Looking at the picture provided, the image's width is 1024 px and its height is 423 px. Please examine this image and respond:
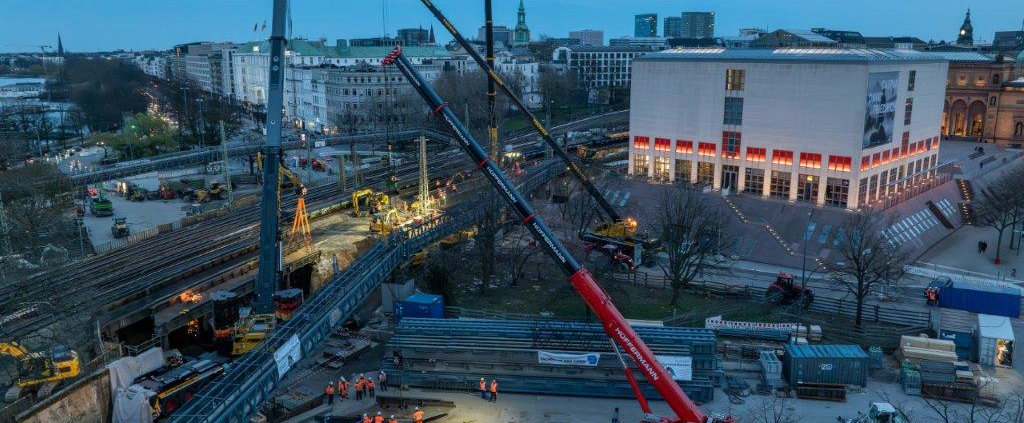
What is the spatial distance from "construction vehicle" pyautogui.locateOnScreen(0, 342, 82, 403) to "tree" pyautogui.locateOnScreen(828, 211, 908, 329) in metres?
30.3

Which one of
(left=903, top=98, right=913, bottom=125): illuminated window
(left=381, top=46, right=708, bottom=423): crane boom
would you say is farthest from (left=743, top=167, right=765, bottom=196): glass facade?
(left=381, top=46, right=708, bottom=423): crane boom

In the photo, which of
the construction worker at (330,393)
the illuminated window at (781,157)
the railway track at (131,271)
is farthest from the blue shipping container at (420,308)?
the illuminated window at (781,157)

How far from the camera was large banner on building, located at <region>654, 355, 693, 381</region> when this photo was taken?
23.8m

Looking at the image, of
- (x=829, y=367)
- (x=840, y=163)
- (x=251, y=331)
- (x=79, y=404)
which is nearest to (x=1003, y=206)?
(x=840, y=163)

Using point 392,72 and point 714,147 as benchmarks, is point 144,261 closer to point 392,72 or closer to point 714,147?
point 714,147

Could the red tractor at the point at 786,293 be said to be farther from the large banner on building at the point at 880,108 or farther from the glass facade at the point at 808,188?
the large banner on building at the point at 880,108

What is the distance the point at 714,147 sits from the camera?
2053 inches

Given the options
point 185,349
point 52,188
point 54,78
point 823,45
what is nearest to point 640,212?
point 823,45

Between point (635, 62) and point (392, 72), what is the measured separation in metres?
46.1

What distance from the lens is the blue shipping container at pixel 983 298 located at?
31.6m

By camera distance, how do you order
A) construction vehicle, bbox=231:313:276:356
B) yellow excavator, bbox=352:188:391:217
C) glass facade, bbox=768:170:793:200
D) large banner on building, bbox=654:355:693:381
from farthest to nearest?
glass facade, bbox=768:170:793:200 < yellow excavator, bbox=352:188:391:217 < construction vehicle, bbox=231:313:276:356 < large banner on building, bbox=654:355:693:381

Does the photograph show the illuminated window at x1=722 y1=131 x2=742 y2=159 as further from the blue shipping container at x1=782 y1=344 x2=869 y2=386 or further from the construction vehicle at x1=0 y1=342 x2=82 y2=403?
the construction vehicle at x1=0 y1=342 x2=82 y2=403

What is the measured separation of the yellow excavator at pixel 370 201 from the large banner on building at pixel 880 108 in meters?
32.2

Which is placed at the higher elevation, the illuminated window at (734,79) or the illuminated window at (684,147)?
the illuminated window at (734,79)
